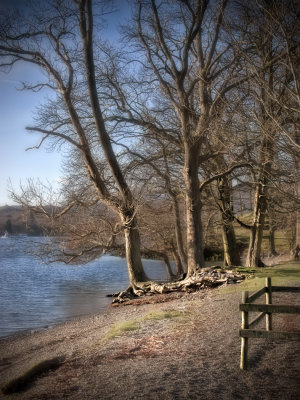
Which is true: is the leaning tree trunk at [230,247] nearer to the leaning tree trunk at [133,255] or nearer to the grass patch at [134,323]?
the leaning tree trunk at [133,255]

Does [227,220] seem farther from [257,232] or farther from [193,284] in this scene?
[193,284]

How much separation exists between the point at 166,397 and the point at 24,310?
1466cm

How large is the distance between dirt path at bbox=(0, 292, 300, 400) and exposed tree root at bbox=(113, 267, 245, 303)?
13.5 ft

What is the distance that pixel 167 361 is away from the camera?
300 inches

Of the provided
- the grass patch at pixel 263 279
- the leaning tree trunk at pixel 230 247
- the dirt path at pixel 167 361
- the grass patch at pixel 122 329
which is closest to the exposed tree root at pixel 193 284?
the grass patch at pixel 263 279

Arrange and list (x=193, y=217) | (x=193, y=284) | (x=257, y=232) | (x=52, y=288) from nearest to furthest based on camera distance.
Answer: (x=193, y=284), (x=193, y=217), (x=257, y=232), (x=52, y=288)

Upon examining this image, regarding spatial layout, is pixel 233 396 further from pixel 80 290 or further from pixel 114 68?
pixel 80 290

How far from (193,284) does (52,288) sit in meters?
12.1

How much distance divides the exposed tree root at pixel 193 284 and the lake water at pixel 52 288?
188cm

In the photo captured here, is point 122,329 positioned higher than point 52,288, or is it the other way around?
point 122,329

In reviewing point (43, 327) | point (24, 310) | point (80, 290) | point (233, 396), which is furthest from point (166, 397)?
point (80, 290)

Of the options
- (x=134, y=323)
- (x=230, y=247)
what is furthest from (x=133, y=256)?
(x=134, y=323)

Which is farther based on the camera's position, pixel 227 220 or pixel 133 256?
pixel 227 220

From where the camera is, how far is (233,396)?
6000 mm
